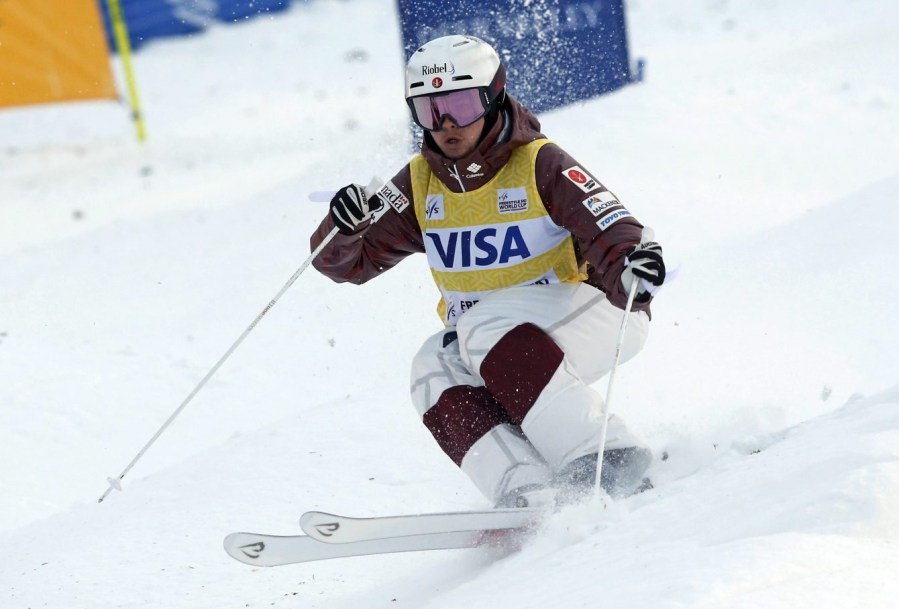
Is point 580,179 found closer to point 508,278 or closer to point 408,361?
point 508,278

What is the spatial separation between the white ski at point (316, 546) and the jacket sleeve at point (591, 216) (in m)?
0.74

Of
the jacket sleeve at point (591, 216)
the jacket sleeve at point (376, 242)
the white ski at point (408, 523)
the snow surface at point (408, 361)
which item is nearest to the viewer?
the snow surface at point (408, 361)

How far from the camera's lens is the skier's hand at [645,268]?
2977mm

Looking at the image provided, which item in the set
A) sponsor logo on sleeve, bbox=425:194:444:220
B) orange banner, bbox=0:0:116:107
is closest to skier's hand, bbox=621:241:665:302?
sponsor logo on sleeve, bbox=425:194:444:220

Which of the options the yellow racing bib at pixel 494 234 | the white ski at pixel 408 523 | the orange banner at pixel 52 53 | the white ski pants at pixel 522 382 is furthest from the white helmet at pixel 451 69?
the orange banner at pixel 52 53

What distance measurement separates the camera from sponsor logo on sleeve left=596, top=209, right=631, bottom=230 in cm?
315

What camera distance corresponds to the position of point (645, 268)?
117 inches

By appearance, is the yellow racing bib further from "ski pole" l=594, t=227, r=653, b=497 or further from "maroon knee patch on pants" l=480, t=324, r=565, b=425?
"ski pole" l=594, t=227, r=653, b=497

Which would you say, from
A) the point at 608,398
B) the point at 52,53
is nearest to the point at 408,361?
the point at 608,398

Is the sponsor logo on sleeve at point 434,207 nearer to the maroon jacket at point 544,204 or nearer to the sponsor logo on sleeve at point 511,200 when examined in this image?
the maroon jacket at point 544,204

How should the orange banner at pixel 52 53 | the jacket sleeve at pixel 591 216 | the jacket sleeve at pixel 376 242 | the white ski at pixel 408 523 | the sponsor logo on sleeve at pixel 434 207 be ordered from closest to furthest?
1. the white ski at pixel 408 523
2. the jacket sleeve at pixel 591 216
3. the sponsor logo on sleeve at pixel 434 207
4. the jacket sleeve at pixel 376 242
5. the orange banner at pixel 52 53

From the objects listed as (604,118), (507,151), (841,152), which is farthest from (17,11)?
(507,151)

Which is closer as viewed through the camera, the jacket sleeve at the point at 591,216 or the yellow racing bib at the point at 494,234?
the jacket sleeve at the point at 591,216

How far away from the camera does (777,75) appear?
9328 mm
